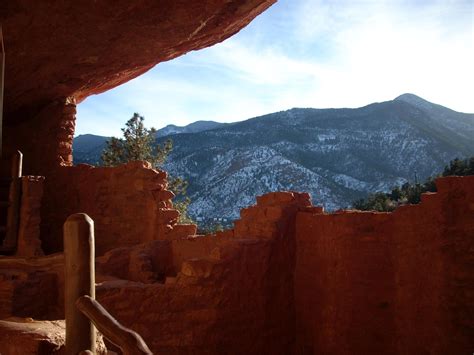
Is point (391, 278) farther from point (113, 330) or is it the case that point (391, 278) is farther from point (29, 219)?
point (29, 219)

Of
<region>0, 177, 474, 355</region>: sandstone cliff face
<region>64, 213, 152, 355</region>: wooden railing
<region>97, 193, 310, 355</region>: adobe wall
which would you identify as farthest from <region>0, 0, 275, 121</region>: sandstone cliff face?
<region>64, 213, 152, 355</region>: wooden railing

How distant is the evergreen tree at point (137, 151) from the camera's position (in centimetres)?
2255

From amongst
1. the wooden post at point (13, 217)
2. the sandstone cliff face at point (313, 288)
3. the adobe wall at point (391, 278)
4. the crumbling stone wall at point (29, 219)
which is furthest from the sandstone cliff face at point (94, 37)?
the adobe wall at point (391, 278)

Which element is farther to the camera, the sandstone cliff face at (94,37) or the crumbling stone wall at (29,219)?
the crumbling stone wall at (29,219)

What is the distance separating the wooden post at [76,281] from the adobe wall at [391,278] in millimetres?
3604

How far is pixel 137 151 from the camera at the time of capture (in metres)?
23.0

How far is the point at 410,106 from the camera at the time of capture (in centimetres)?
6297

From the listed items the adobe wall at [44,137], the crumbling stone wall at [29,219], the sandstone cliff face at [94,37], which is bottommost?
the crumbling stone wall at [29,219]

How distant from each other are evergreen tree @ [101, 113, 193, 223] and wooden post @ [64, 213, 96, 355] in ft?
60.4

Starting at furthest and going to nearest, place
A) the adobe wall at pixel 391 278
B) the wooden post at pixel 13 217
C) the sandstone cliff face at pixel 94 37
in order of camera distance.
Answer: the wooden post at pixel 13 217 → the sandstone cliff face at pixel 94 37 → the adobe wall at pixel 391 278

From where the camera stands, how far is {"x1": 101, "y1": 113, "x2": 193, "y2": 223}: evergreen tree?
74.0ft

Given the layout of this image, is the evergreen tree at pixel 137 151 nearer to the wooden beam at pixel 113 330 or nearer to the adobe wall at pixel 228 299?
the adobe wall at pixel 228 299

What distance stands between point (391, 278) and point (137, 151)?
18.8m

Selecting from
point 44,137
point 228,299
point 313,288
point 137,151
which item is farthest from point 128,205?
point 137,151
